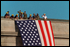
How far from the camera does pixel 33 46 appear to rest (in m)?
14.8

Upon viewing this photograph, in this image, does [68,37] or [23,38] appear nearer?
[23,38]

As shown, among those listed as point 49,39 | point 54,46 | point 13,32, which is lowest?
point 54,46

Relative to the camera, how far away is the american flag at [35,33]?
582 inches

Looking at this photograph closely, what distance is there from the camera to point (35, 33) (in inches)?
586

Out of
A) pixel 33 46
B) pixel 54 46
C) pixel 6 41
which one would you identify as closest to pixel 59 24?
pixel 54 46

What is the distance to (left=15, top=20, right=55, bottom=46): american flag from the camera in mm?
14773

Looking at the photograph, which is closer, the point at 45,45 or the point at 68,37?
the point at 45,45

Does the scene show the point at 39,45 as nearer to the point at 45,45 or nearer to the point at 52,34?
the point at 45,45

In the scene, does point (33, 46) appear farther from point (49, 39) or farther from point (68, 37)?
point (68, 37)

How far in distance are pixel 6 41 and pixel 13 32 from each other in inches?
53.8

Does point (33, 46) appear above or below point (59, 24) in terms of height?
below

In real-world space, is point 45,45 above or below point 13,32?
below

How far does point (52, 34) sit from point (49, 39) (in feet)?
2.39

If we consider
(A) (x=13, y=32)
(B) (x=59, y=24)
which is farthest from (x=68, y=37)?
(A) (x=13, y=32)
